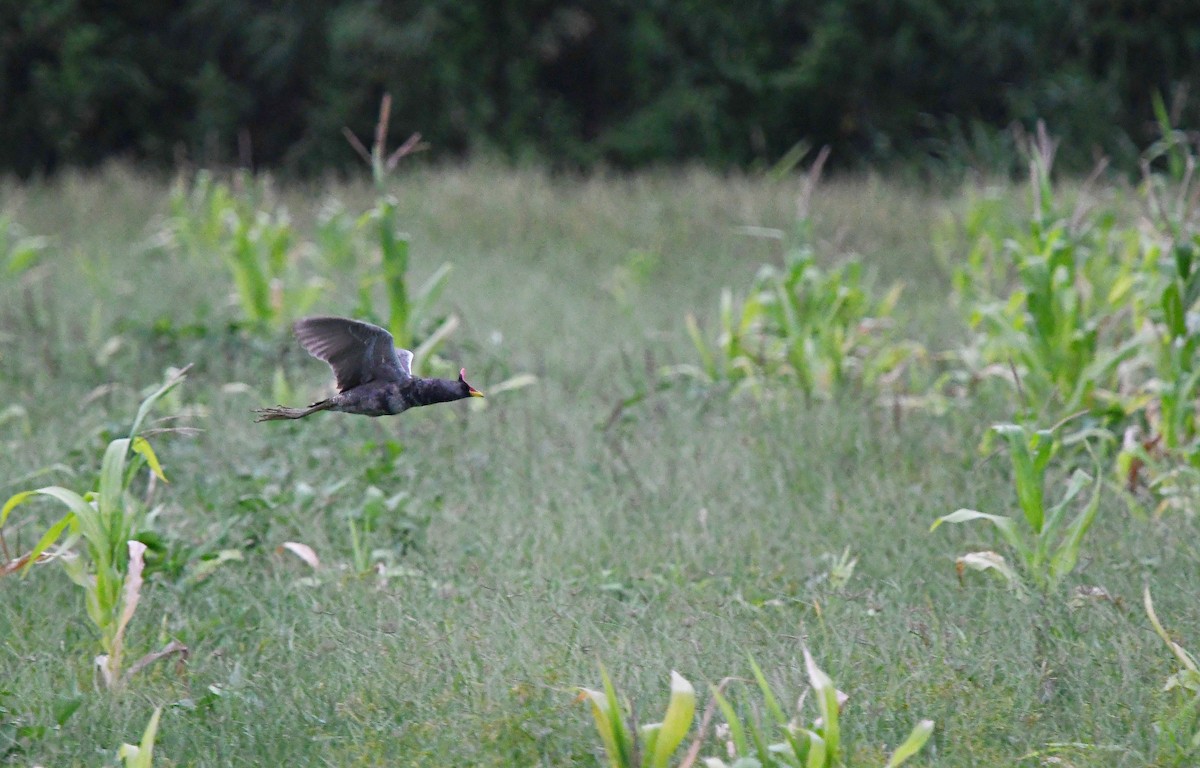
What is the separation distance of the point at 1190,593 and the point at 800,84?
12.6m

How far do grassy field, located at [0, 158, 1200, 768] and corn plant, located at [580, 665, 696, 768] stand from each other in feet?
0.70

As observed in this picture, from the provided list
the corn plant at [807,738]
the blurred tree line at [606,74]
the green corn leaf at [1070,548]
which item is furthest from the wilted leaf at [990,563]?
the blurred tree line at [606,74]

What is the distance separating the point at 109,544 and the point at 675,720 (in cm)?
141

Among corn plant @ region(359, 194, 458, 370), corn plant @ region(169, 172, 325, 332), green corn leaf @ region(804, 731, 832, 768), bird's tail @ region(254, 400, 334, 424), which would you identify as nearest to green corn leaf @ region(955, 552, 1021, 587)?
green corn leaf @ region(804, 731, 832, 768)

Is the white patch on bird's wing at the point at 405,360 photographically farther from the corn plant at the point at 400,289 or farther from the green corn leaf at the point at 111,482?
the corn plant at the point at 400,289

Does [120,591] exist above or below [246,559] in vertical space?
above

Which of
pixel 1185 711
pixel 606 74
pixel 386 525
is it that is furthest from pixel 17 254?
pixel 606 74

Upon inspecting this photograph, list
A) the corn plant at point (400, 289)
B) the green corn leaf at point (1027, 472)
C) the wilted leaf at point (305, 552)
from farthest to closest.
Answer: the corn plant at point (400, 289) < the wilted leaf at point (305, 552) < the green corn leaf at point (1027, 472)

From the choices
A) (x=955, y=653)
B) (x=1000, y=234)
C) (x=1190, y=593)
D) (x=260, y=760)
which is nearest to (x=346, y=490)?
(x=260, y=760)

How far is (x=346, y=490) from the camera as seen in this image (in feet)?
14.1

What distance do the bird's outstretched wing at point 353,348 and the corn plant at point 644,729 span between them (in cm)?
98

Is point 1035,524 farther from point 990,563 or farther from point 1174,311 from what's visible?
point 1174,311

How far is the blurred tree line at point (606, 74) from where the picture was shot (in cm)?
1485

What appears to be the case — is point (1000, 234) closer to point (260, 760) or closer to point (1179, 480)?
point (1179, 480)
